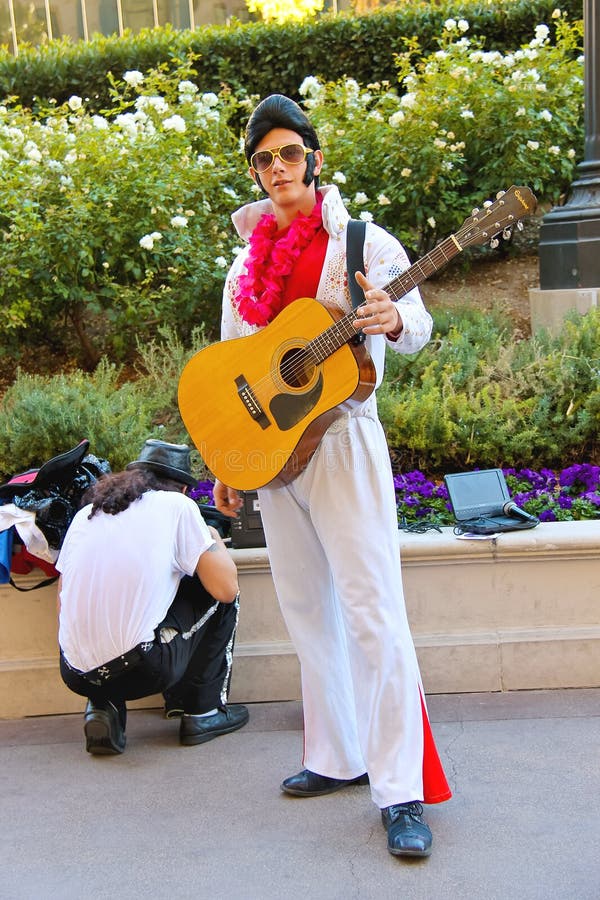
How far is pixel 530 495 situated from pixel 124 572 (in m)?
1.90

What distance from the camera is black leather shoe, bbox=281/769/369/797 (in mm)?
3416

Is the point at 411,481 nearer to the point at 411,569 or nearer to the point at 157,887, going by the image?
the point at 411,569

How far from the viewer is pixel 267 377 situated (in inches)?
125

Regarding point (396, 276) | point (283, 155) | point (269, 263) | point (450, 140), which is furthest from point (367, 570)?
point (450, 140)

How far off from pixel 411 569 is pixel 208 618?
2.73 feet

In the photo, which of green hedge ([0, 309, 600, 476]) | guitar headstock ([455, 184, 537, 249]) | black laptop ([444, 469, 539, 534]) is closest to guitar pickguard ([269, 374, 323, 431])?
guitar headstock ([455, 184, 537, 249])

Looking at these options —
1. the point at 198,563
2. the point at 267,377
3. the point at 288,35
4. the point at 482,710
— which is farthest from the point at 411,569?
the point at 288,35

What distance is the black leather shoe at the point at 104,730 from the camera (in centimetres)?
388

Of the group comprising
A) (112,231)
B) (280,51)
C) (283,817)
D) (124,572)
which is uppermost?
(280,51)

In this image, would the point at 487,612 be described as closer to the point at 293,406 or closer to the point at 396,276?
the point at 293,406

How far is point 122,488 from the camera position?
12.5 ft

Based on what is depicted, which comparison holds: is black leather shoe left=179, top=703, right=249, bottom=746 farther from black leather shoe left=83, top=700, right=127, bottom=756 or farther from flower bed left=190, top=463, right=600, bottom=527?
flower bed left=190, top=463, right=600, bottom=527

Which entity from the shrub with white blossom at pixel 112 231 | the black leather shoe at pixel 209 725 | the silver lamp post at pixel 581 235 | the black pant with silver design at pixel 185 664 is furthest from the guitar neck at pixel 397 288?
the silver lamp post at pixel 581 235

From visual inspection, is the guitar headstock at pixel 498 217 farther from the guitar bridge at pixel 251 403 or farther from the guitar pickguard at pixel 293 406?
the guitar bridge at pixel 251 403
